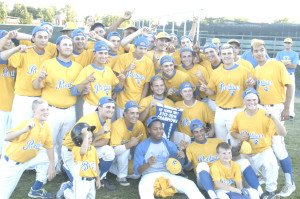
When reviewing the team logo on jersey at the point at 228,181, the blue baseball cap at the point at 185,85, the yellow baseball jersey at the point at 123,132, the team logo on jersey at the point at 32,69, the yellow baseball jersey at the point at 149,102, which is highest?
the team logo on jersey at the point at 32,69

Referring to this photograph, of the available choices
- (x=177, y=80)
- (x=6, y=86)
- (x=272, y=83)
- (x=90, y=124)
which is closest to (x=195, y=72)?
(x=177, y=80)

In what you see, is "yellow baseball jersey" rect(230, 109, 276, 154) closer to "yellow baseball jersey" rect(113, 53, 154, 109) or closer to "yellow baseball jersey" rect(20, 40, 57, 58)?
"yellow baseball jersey" rect(113, 53, 154, 109)

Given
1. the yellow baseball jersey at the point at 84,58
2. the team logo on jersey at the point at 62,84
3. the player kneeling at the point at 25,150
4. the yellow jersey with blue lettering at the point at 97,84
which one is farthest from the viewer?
the yellow baseball jersey at the point at 84,58

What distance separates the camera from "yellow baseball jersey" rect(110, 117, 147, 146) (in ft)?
16.0

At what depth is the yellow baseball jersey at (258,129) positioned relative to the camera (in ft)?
14.9

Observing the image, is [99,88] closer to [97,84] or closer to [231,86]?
[97,84]

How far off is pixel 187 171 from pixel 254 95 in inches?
69.0

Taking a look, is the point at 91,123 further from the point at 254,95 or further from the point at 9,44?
the point at 254,95

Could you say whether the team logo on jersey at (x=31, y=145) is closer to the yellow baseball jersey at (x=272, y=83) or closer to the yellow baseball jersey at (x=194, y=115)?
the yellow baseball jersey at (x=194, y=115)

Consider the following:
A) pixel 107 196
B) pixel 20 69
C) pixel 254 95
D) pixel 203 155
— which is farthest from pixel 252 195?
pixel 20 69

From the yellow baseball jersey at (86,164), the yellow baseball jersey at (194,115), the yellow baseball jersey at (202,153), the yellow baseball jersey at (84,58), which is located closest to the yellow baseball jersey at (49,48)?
the yellow baseball jersey at (84,58)

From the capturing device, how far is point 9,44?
4914 mm

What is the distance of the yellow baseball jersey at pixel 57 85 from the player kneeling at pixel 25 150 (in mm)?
777

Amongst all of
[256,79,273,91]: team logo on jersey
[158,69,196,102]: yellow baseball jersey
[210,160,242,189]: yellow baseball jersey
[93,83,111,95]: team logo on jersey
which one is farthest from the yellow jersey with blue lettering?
[256,79,273,91]: team logo on jersey
